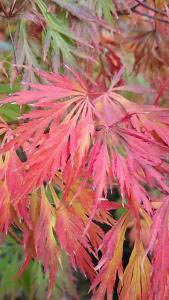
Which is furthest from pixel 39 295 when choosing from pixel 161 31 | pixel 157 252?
pixel 157 252

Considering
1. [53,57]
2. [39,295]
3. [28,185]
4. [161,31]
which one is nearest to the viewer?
[28,185]

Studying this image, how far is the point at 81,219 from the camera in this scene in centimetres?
76

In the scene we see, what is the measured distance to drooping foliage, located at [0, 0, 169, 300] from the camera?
0.62 m

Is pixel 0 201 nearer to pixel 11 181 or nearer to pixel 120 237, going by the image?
pixel 11 181

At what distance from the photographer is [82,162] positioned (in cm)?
62

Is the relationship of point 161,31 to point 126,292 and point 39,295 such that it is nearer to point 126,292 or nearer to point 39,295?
point 126,292

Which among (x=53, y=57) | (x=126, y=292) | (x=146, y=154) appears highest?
(x=53, y=57)

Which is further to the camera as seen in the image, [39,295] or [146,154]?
[39,295]

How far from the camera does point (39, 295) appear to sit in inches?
63.9

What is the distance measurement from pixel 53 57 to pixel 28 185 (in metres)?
0.33

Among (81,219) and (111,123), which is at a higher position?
(111,123)

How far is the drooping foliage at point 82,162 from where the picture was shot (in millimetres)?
624

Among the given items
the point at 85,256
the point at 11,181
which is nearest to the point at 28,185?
the point at 11,181

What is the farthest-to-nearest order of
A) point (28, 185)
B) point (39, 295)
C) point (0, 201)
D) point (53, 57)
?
1. point (39, 295)
2. point (53, 57)
3. point (0, 201)
4. point (28, 185)
